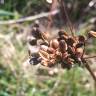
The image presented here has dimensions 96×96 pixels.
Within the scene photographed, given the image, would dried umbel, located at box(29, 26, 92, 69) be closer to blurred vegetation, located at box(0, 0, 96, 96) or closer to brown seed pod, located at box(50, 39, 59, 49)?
brown seed pod, located at box(50, 39, 59, 49)

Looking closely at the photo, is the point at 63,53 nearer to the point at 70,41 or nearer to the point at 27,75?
the point at 70,41

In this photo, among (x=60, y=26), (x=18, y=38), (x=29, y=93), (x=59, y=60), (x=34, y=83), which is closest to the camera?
(x=59, y=60)

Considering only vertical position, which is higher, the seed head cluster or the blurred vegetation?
the seed head cluster

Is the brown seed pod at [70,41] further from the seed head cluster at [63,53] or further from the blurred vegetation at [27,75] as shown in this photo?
the blurred vegetation at [27,75]

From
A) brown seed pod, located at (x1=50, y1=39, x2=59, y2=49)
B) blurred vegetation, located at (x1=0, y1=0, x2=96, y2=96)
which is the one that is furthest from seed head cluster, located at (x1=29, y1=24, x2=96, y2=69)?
blurred vegetation, located at (x1=0, y1=0, x2=96, y2=96)

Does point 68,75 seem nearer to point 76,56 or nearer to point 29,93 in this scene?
point 29,93

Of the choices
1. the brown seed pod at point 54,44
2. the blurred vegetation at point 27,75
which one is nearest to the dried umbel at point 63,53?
the brown seed pod at point 54,44

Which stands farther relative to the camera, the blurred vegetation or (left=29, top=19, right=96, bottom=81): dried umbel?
the blurred vegetation

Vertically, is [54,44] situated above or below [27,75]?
above

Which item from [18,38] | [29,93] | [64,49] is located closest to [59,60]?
[64,49]

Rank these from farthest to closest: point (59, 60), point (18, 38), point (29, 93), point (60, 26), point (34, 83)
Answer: point (60, 26) → point (18, 38) → point (34, 83) → point (29, 93) → point (59, 60)

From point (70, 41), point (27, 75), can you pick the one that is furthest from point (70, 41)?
point (27, 75)
